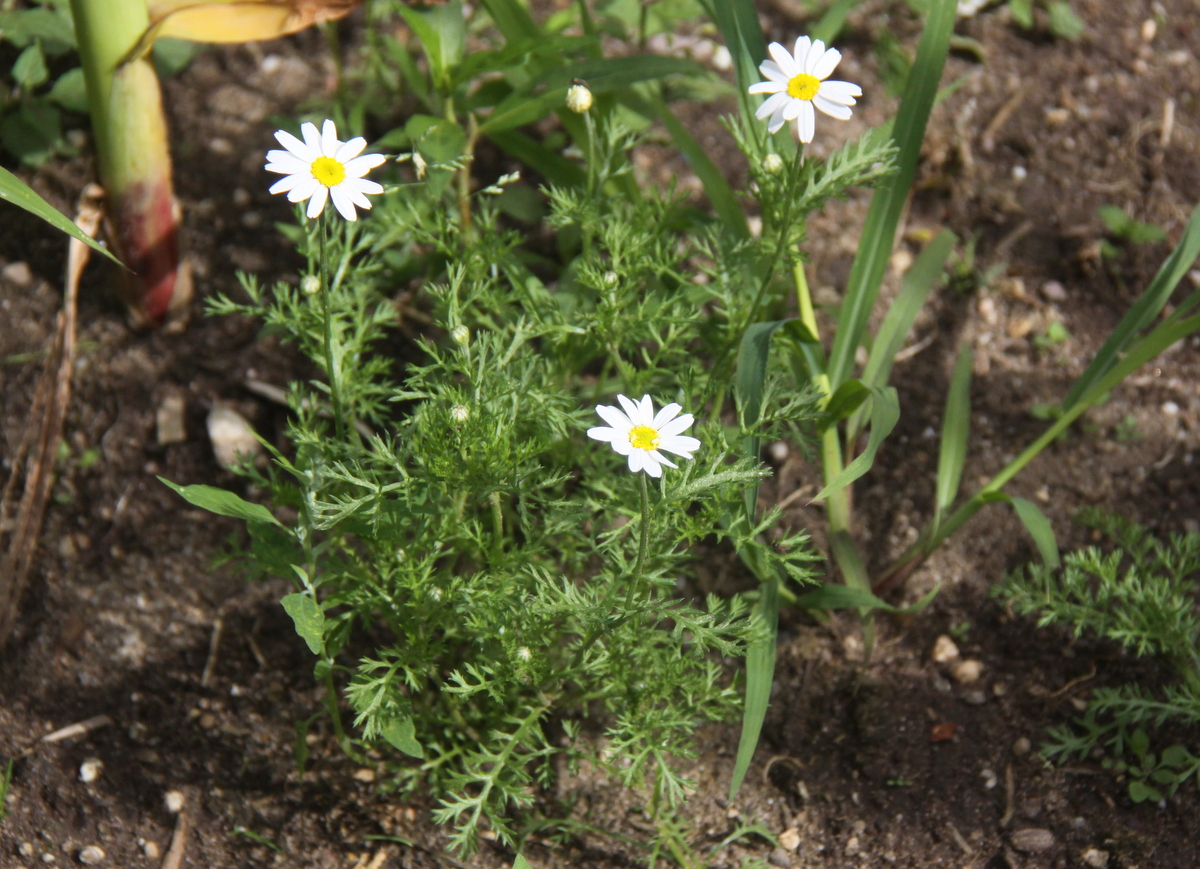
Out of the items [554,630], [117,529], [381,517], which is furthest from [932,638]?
[117,529]

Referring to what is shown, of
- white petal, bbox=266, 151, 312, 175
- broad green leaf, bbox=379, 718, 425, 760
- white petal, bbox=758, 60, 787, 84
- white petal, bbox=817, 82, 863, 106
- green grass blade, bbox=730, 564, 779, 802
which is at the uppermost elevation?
white petal, bbox=758, 60, 787, 84

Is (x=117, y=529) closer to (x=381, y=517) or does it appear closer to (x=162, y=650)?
(x=162, y=650)

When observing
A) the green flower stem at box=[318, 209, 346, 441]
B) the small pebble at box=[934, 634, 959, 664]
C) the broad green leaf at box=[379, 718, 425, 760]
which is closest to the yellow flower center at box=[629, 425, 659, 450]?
the green flower stem at box=[318, 209, 346, 441]

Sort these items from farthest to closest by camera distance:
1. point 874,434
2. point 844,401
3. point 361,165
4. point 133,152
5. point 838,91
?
point 133,152
point 844,401
point 874,434
point 838,91
point 361,165

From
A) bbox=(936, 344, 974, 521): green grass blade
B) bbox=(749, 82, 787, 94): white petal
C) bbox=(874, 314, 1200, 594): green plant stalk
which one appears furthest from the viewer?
bbox=(936, 344, 974, 521): green grass blade

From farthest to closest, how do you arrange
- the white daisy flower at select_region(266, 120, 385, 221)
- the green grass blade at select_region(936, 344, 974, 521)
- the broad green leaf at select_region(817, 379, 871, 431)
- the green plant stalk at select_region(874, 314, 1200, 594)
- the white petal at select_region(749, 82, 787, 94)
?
the green grass blade at select_region(936, 344, 974, 521) < the green plant stalk at select_region(874, 314, 1200, 594) < the broad green leaf at select_region(817, 379, 871, 431) < the white petal at select_region(749, 82, 787, 94) < the white daisy flower at select_region(266, 120, 385, 221)

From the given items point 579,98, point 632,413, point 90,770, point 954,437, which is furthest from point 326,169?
point 954,437

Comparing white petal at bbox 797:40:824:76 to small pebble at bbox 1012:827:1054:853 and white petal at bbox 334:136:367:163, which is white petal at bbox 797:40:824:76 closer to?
white petal at bbox 334:136:367:163

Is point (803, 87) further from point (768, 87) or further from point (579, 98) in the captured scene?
point (579, 98)
